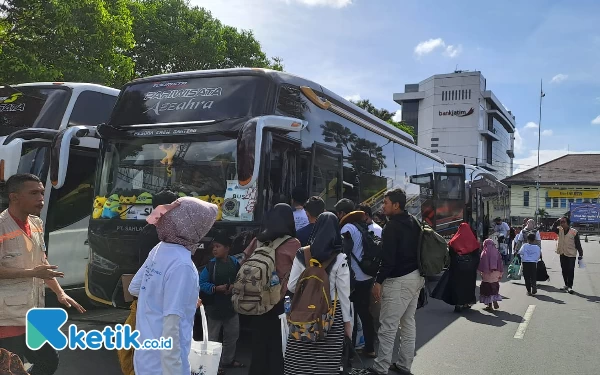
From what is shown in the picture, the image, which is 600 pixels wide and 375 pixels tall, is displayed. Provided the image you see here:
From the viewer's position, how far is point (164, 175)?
21.0ft

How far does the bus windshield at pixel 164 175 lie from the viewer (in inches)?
239

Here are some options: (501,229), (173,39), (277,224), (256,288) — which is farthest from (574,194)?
(256,288)

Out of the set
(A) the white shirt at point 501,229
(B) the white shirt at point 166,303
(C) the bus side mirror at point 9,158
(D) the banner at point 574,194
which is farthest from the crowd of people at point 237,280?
(D) the banner at point 574,194

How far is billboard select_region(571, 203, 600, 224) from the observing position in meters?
48.5

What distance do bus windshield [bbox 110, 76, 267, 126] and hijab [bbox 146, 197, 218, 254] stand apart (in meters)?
3.50

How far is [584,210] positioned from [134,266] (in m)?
52.4

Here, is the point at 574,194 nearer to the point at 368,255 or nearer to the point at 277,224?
the point at 368,255

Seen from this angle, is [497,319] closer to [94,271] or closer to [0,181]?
[94,271]

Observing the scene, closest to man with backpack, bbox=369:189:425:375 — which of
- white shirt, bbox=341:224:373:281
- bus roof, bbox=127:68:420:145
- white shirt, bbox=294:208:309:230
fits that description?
white shirt, bbox=341:224:373:281

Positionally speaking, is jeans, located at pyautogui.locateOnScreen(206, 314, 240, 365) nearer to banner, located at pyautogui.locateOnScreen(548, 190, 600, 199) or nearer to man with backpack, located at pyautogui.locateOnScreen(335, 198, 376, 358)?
man with backpack, located at pyautogui.locateOnScreen(335, 198, 376, 358)

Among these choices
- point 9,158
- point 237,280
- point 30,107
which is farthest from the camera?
point 30,107

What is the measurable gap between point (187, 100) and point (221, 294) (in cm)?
277

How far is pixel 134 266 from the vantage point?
6289 mm

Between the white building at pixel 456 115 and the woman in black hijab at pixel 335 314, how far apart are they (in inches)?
3138
